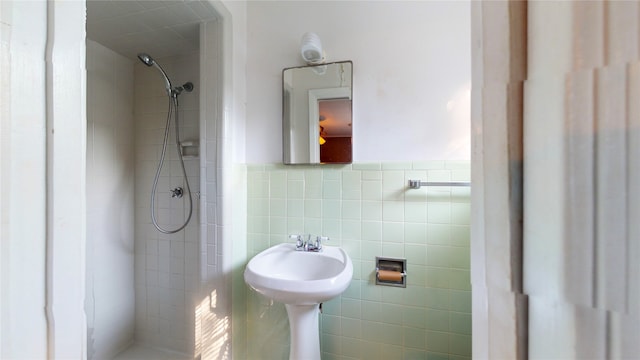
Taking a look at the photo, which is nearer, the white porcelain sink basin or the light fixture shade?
the white porcelain sink basin

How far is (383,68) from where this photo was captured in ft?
4.13

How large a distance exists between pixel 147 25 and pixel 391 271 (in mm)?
1909

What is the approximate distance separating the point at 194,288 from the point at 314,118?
1.43 meters

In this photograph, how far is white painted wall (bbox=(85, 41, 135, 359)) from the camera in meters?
1.54

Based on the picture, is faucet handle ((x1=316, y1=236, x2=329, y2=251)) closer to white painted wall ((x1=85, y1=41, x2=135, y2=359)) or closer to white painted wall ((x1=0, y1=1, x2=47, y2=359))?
white painted wall ((x1=0, y1=1, x2=47, y2=359))

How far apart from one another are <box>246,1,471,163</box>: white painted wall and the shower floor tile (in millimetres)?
1491

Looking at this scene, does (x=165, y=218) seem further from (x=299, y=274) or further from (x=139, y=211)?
(x=299, y=274)

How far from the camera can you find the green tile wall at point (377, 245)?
1.16 m

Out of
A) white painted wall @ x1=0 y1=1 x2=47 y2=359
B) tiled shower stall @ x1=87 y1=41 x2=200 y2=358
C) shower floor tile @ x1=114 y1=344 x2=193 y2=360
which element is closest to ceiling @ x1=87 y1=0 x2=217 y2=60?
tiled shower stall @ x1=87 y1=41 x2=200 y2=358

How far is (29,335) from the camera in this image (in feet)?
1.06

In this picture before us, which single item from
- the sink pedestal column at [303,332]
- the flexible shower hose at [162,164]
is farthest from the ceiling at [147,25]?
the sink pedestal column at [303,332]

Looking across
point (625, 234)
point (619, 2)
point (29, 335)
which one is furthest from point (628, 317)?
point (29, 335)

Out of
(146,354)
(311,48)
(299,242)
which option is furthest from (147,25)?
(146,354)

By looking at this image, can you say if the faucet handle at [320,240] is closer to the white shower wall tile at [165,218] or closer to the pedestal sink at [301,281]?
the pedestal sink at [301,281]
